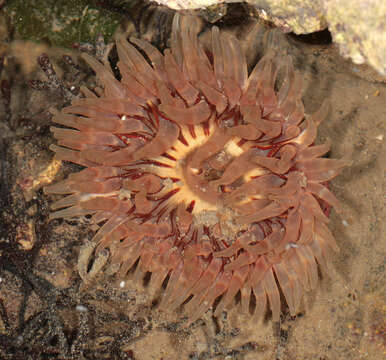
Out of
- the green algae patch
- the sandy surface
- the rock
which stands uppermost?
the rock

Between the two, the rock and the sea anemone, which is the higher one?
the rock

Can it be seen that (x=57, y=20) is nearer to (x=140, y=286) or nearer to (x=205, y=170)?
(x=205, y=170)

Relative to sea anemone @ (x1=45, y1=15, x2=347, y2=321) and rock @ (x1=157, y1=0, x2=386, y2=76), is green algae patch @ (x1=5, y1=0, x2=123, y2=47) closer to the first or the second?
sea anemone @ (x1=45, y1=15, x2=347, y2=321)

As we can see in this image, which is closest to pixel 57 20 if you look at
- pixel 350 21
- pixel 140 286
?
pixel 140 286

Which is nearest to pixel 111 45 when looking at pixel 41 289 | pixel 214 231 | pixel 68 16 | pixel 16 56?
pixel 68 16

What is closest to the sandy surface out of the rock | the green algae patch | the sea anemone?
the green algae patch
